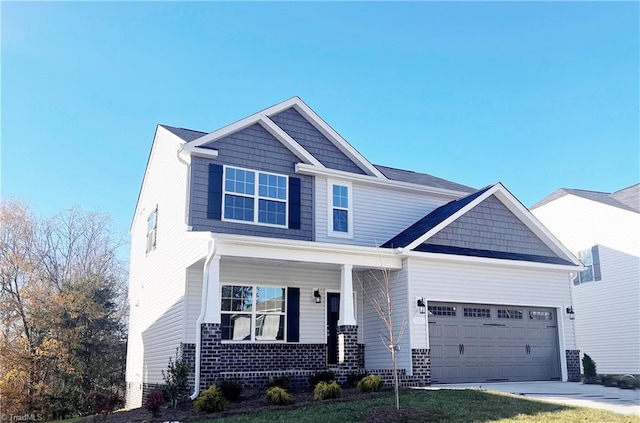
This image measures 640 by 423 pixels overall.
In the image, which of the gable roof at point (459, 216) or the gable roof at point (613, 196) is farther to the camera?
the gable roof at point (613, 196)

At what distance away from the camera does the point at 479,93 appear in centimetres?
2366

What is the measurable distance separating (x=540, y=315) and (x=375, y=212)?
5812 mm

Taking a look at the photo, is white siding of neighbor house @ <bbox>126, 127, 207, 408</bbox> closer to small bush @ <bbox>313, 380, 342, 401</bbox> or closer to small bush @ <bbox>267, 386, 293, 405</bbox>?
small bush @ <bbox>267, 386, 293, 405</bbox>

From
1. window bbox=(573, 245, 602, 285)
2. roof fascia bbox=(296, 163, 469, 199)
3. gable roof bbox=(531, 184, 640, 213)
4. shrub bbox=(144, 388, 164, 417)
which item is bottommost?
shrub bbox=(144, 388, 164, 417)

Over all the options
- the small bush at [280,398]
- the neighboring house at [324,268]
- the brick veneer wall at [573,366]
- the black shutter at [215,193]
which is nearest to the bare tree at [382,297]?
the neighboring house at [324,268]

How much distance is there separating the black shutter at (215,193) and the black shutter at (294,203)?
209cm

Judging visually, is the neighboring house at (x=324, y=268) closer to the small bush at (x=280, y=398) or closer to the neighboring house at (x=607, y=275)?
the small bush at (x=280, y=398)

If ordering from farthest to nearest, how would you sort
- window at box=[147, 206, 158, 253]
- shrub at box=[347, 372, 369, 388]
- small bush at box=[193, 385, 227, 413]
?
1. window at box=[147, 206, 158, 253]
2. shrub at box=[347, 372, 369, 388]
3. small bush at box=[193, 385, 227, 413]

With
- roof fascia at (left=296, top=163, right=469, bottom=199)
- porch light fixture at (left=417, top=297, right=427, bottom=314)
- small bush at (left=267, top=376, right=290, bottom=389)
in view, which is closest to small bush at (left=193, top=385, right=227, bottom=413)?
small bush at (left=267, top=376, right=290, bottom=389)

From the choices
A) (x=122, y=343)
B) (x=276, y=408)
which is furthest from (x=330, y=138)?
(x=122, y=343)

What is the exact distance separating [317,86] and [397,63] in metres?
3.08

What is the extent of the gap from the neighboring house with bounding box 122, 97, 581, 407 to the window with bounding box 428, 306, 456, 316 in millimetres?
37

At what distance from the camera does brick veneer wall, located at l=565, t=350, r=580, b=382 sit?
53.2 feet

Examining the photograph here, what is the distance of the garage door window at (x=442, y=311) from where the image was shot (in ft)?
48.8
